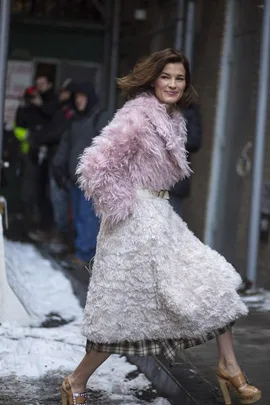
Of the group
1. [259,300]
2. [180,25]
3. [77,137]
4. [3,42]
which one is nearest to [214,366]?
[259,300]

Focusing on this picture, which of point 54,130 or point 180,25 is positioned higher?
point 180,25

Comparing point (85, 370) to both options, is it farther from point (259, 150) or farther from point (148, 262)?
point (259, 150)

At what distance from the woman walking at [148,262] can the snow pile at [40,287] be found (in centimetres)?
251

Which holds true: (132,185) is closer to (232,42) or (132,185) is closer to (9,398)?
(9,398)

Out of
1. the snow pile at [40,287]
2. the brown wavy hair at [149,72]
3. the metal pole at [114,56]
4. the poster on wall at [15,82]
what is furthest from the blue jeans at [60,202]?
the brown wavy hair at [149,72]

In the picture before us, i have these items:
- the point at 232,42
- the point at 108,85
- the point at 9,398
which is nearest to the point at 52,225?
the point at 108,85

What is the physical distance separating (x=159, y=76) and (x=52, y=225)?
828 centimetres

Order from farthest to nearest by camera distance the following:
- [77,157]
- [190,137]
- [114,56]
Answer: [114,56], [77,157], [190,137]

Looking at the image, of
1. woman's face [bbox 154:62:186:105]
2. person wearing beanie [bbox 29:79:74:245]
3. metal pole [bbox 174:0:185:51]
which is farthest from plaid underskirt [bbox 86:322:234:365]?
person wearing beanie [bbox 29:79:74:245]

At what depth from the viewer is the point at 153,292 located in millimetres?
4629

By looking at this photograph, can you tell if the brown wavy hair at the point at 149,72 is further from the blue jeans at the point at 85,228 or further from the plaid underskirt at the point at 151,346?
the blue jeans at the point at 85,228

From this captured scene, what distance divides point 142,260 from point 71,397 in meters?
0.84

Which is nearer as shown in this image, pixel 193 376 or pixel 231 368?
pixel 231 368

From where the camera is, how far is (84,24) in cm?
1477
